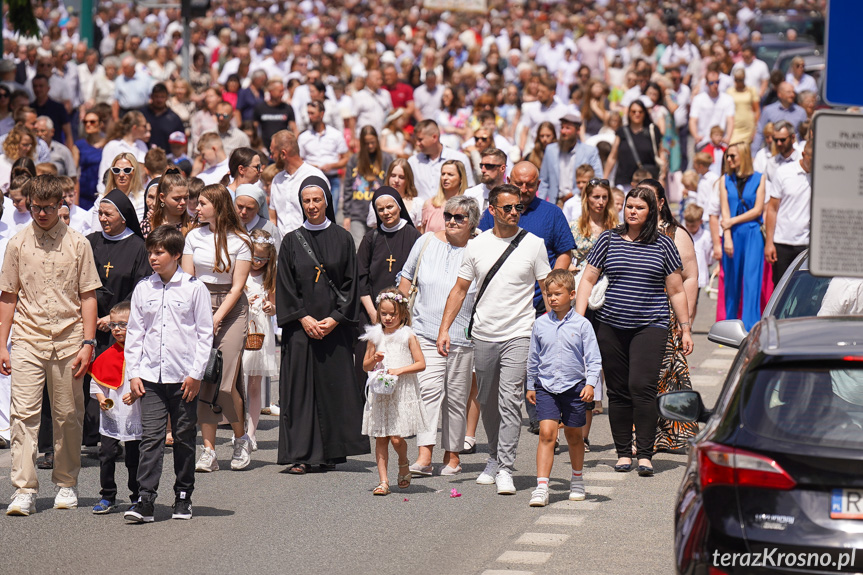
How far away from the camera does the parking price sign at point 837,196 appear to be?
6.06 m

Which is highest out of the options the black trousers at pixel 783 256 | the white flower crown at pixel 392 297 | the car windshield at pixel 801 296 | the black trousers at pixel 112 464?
the black trousers at pixel 783 256

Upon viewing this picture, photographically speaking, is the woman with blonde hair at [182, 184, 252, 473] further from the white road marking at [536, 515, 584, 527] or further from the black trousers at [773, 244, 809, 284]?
the black trousers at [773, 244, 809, 284]

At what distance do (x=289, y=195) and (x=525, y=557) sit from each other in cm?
704

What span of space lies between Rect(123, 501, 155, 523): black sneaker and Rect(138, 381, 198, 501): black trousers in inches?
1.7

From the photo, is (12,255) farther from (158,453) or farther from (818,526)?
(818,526)

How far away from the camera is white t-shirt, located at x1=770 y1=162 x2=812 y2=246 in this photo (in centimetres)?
1427

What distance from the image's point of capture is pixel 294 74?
2653 centimetres

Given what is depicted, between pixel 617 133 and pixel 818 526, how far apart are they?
14527 mm

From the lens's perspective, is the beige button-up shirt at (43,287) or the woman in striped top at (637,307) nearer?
→ the beige button-up shirt at (43,287)

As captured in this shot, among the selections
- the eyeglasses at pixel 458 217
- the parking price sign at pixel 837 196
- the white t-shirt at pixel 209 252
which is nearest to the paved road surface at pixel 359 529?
the white t-shirt at pixel 209 252

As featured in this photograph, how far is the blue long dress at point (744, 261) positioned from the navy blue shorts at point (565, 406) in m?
6.24

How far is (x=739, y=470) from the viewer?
5.66 metres

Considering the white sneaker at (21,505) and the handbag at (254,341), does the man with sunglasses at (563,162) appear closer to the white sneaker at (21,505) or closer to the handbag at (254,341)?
the handbag at (254,341)

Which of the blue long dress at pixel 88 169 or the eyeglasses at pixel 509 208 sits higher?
the blue long dress at pixel 88 169
